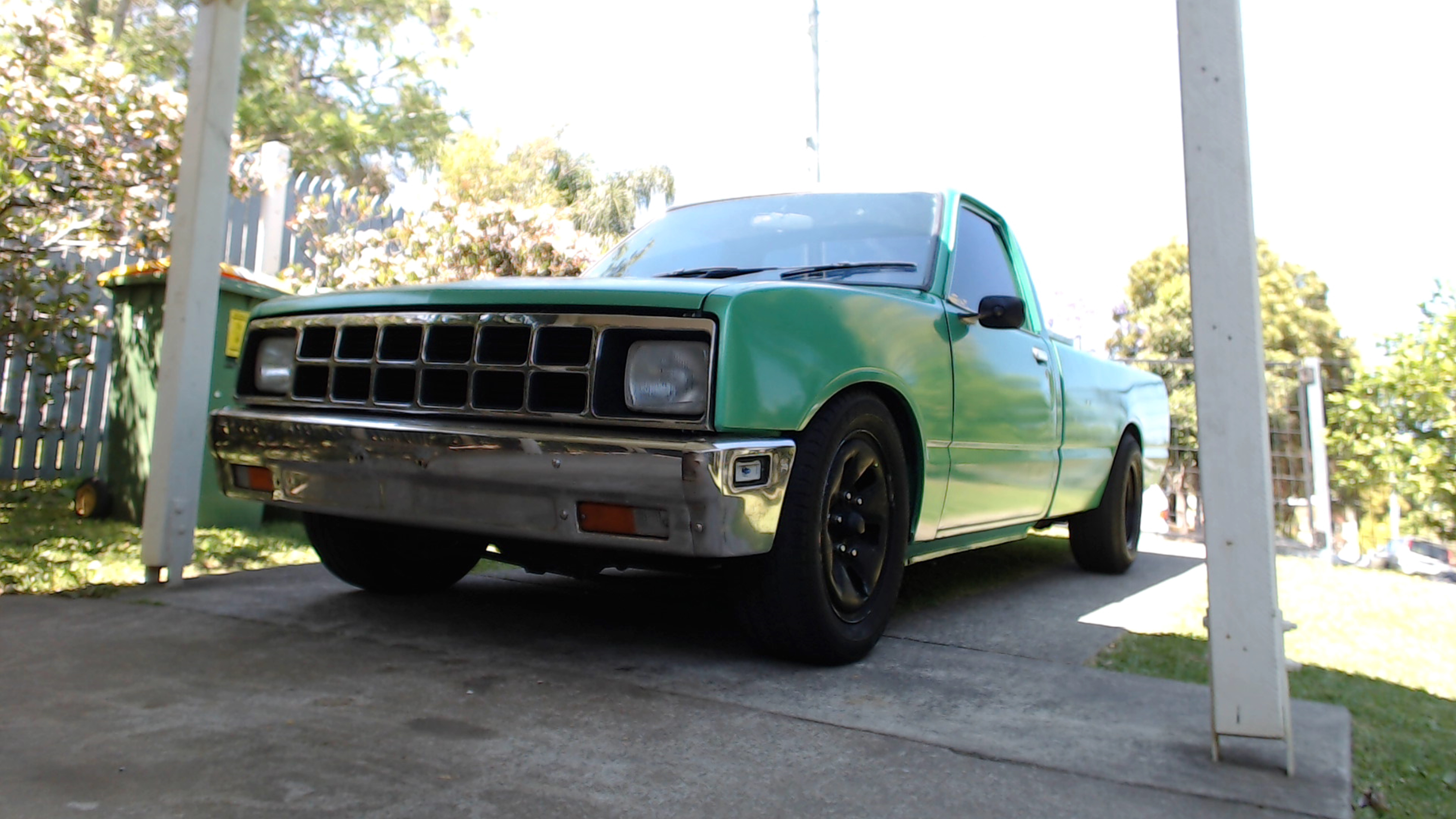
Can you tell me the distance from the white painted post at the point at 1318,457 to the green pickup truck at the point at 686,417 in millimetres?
4526

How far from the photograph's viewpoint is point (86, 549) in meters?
4.73

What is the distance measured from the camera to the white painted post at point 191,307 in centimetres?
398

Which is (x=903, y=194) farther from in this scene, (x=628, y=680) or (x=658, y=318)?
(x=628, y=680)

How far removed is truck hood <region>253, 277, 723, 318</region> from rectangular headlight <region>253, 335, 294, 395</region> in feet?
0.31

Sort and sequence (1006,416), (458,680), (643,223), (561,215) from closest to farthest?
(458,680) → (1006,416) → (643,223) → (561,215)

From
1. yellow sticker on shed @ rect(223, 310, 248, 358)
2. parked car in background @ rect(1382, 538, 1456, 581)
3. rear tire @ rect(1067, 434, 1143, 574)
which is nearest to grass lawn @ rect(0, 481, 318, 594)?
yellow sticker on shed @ rect(223, 310, 248, 358)

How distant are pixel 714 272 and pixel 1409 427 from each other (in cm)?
676

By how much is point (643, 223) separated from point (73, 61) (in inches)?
156

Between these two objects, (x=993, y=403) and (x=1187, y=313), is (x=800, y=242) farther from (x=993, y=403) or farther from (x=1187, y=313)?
(x=1187, y=313)

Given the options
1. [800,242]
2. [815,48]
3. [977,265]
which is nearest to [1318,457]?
[977,265]

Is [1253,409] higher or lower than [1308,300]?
lower

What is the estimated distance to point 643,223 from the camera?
457cm

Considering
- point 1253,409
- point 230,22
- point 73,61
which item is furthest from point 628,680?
point 73,61

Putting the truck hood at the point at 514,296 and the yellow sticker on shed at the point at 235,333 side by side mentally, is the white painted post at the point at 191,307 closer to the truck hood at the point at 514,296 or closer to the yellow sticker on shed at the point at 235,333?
the truck hood at the point at 514,296
